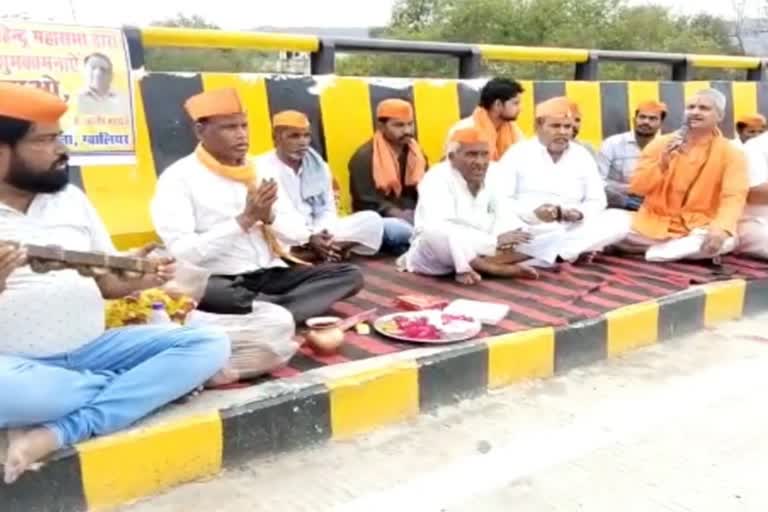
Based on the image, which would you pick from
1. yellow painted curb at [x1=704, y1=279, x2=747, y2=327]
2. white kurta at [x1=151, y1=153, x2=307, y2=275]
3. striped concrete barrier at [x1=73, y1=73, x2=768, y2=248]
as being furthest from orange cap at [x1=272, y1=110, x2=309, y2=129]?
yellow painted curb at [x1=704, y1=279, x2=747, y2=327]

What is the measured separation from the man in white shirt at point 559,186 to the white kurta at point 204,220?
200 centimetres

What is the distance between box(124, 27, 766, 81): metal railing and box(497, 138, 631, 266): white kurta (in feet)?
4.40

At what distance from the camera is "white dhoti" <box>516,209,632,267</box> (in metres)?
5.53

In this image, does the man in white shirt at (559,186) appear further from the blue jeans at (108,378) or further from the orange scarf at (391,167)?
the blue jeans at (108,378)

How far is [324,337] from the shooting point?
384 centimetres

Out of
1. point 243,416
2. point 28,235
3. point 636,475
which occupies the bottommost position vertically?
point 636,475

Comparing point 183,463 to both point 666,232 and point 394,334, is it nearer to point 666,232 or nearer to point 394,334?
point 394,334

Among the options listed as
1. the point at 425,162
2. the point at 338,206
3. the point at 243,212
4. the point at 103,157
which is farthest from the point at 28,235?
the point at 425,162

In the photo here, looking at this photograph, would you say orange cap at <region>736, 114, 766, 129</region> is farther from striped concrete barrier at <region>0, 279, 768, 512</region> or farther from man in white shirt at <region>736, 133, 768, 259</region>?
striped concrete barrier at <region>0, 279, 768, 512</region>

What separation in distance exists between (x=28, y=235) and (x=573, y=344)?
2480 mm

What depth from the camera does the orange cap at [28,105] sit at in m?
2.84

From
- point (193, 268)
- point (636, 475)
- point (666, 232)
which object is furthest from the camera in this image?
point (666, 232)

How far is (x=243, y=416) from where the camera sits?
10.4 ft

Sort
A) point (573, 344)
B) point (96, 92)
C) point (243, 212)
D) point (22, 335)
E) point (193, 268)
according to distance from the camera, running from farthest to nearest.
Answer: point (96, 92) → point (573, 344) → point (243, 212) → point (193, 268) → point (22, 335)
